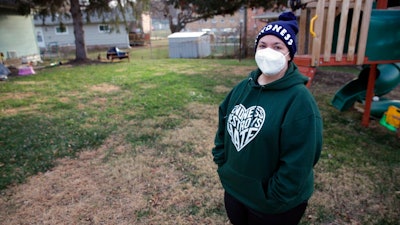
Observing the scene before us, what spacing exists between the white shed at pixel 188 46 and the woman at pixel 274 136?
64.3 ft

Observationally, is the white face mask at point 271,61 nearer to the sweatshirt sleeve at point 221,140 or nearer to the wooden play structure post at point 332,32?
the sweatshirt sleeve at point 221,140

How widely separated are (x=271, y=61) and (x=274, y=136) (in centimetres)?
41

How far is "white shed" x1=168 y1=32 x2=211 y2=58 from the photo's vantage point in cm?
2084

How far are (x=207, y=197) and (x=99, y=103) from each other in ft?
15.5

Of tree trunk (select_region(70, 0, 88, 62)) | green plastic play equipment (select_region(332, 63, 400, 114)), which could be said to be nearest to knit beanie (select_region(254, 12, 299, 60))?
green plastic play equipment (select_region(332, 63, 400, 114))

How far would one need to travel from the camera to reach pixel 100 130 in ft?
16.8

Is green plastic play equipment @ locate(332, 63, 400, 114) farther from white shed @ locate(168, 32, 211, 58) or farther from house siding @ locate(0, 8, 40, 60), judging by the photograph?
house siding @ locate(0, 8, 40, 60)

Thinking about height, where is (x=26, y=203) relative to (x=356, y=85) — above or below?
below

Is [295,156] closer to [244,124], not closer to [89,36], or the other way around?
[244,124]

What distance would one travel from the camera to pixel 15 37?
17.7 meters

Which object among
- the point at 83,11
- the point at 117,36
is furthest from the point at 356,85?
the point at 117,36

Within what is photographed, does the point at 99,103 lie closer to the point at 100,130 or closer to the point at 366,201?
the point at 100,130

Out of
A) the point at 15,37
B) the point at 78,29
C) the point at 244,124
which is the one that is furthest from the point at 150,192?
the point at 15,37

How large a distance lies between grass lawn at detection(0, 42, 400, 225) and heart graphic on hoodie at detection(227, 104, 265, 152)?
148 cm
